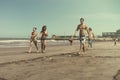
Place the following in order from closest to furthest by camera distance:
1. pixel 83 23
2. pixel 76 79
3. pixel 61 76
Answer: pixel 76 79 < pixel 61 76 < pixel 83 23

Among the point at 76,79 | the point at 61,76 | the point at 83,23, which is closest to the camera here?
the point at 76,79

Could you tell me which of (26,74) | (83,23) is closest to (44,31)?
(83,23)

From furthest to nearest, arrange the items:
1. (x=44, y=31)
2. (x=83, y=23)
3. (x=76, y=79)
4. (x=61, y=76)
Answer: (x=44, y=31) → (x=83, y=23) → (x=61, y=76) → (x=76, y=79)

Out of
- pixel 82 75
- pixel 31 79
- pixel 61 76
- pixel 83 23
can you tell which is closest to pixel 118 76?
pixel 82 75

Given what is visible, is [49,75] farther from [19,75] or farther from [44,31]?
[44,31]

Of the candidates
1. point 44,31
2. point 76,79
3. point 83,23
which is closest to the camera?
point 76,79

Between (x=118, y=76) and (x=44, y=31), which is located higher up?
(x=44, y=31)

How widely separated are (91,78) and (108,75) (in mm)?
677

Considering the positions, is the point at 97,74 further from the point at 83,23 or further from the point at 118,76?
the point at 83,23

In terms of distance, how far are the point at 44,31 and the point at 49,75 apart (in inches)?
483

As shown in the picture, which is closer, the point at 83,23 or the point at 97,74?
the point at 97,74

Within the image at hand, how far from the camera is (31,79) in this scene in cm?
725

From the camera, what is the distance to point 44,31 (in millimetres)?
20031

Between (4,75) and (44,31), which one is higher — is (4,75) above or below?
below
